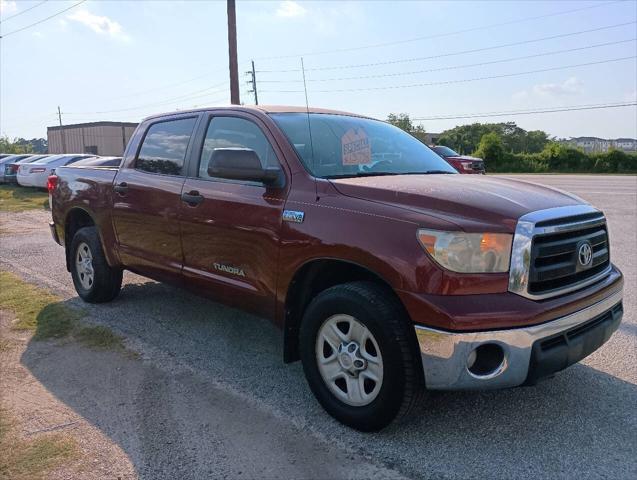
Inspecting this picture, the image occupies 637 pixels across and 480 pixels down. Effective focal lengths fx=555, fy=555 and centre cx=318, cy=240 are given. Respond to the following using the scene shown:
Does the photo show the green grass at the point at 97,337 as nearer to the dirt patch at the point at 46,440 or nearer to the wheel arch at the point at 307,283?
the dirt patch at the point at 46,440

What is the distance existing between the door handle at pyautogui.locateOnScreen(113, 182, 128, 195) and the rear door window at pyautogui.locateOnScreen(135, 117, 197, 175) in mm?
190

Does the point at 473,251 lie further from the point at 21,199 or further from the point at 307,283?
the point at 21,199

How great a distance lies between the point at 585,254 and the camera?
10.2ft

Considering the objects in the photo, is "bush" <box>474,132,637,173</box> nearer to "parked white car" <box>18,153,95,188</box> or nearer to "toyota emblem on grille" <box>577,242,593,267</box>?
"parked white car" <box>18,153,95,188</box>

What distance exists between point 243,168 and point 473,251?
149 cm

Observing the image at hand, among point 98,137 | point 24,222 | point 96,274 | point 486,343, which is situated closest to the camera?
point 486,343

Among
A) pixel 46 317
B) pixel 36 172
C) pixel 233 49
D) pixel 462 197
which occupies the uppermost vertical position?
pixel 233 49

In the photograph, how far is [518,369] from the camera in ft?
9.00

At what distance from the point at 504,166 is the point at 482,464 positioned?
159 ft

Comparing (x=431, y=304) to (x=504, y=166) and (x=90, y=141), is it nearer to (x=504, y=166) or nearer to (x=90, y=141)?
(x=504, y=166)

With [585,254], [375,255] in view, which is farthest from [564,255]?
[375,255]

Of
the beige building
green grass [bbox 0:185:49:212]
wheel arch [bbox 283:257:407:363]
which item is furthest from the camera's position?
the beige building

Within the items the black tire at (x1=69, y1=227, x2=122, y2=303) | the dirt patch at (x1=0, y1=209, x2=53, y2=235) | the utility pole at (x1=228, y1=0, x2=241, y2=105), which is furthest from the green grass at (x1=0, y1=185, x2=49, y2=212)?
the black tire at (x1=69, y1=227, x2=122, y2=303)

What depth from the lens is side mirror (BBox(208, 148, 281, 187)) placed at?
3432 millimetres
